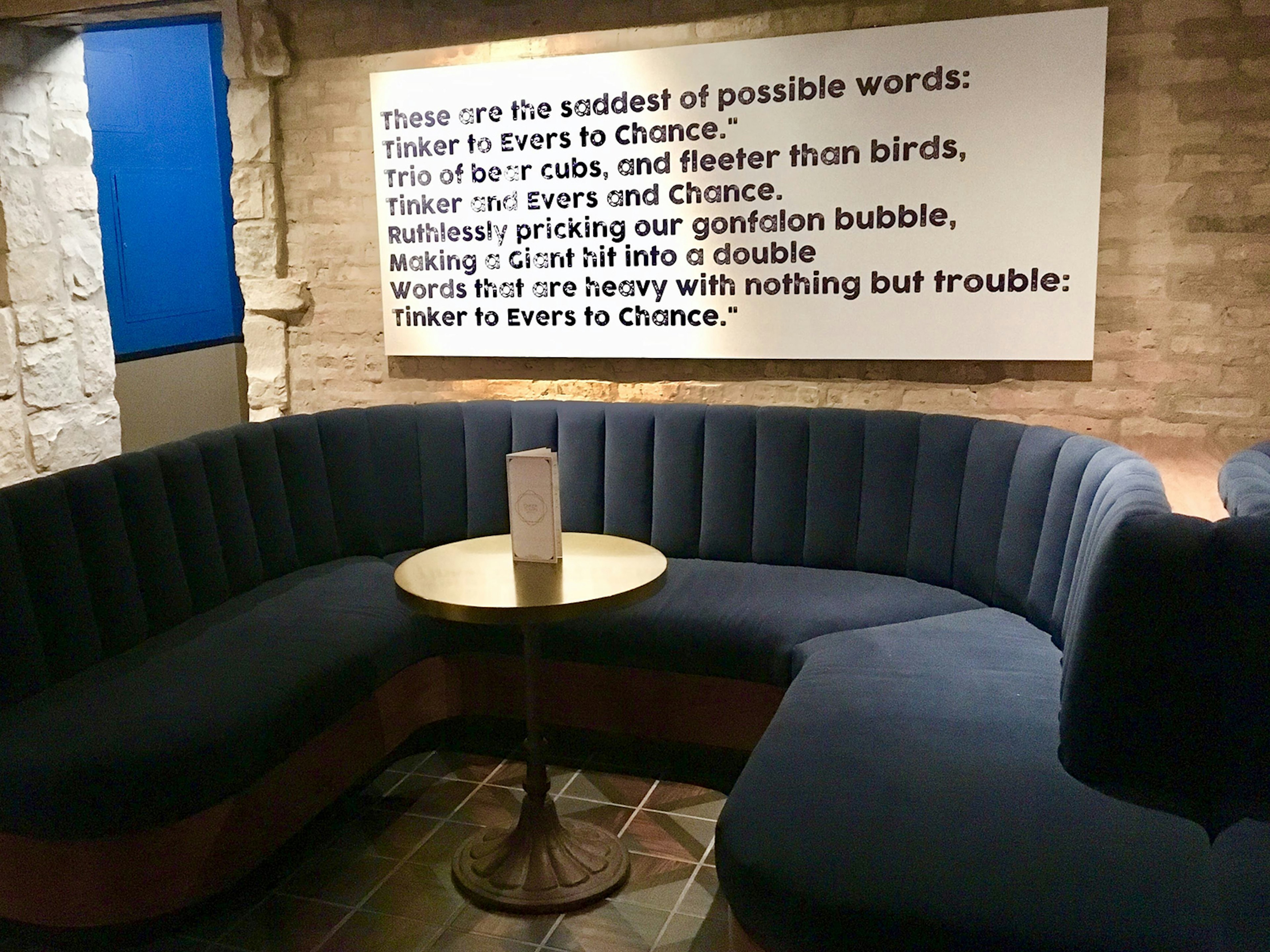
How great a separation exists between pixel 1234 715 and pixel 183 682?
221 centimetres

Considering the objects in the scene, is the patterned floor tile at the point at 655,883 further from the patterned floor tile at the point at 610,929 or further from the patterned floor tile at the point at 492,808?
the patterned floor tile at the point at 492,808

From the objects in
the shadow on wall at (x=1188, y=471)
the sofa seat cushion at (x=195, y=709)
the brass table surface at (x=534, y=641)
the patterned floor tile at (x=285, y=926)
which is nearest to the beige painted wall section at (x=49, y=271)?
the sofa seat cushion at (x=195, y=709)

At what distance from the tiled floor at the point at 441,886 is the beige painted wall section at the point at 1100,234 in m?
1.43

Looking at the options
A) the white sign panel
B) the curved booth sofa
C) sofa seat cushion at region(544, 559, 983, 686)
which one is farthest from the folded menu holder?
the white sign panel

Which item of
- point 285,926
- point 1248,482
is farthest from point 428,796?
point 1248,482

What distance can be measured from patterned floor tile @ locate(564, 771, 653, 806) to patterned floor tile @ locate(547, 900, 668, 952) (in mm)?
484

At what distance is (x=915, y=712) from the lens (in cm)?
231

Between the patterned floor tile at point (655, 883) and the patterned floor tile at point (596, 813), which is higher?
the patterned floor tile at point (596, 813)

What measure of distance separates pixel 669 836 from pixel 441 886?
59cm

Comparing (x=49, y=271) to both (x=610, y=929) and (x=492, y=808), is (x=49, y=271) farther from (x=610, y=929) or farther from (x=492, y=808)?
(x=610, y=929)

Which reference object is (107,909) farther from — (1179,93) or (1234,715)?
(1179,93)

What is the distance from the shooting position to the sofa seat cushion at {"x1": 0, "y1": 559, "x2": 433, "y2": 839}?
2209 mm

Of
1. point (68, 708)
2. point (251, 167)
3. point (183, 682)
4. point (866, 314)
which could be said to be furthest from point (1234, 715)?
point (251, 167)

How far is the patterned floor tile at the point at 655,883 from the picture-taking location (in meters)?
2.53
